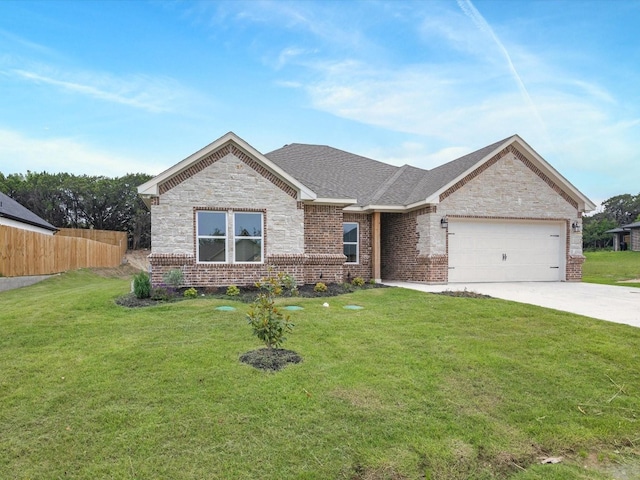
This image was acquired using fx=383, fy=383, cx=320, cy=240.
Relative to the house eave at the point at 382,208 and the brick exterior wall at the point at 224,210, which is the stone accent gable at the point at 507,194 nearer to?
the house eave at the point at 382,208

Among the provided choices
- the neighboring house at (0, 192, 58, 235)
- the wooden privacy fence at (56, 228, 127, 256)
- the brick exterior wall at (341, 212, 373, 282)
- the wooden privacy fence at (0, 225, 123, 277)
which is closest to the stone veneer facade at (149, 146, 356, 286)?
the brick exterior wall at (341, 212, 373, 282)

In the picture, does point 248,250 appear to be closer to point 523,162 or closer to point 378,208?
point 378,208

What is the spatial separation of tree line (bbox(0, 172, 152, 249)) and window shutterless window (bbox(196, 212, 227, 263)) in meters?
30.4

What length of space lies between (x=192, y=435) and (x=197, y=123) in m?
15.8

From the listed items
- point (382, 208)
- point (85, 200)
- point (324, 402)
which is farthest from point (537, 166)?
point (85, 200)

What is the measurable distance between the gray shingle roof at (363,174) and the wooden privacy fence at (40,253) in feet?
36.3

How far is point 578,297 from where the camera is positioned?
35.6 ft

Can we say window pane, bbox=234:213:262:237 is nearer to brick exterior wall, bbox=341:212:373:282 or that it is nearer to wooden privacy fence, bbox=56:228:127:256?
brick exterior wall, bbox=341:212:373:282

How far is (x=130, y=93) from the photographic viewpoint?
14.7m

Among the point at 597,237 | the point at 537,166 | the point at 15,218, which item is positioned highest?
the point at 537,166

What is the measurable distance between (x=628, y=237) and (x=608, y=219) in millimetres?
23380

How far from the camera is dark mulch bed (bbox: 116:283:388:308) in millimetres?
10234

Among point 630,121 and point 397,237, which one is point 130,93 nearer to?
point 397,237

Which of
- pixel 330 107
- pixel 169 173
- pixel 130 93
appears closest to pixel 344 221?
pixel 330 107
